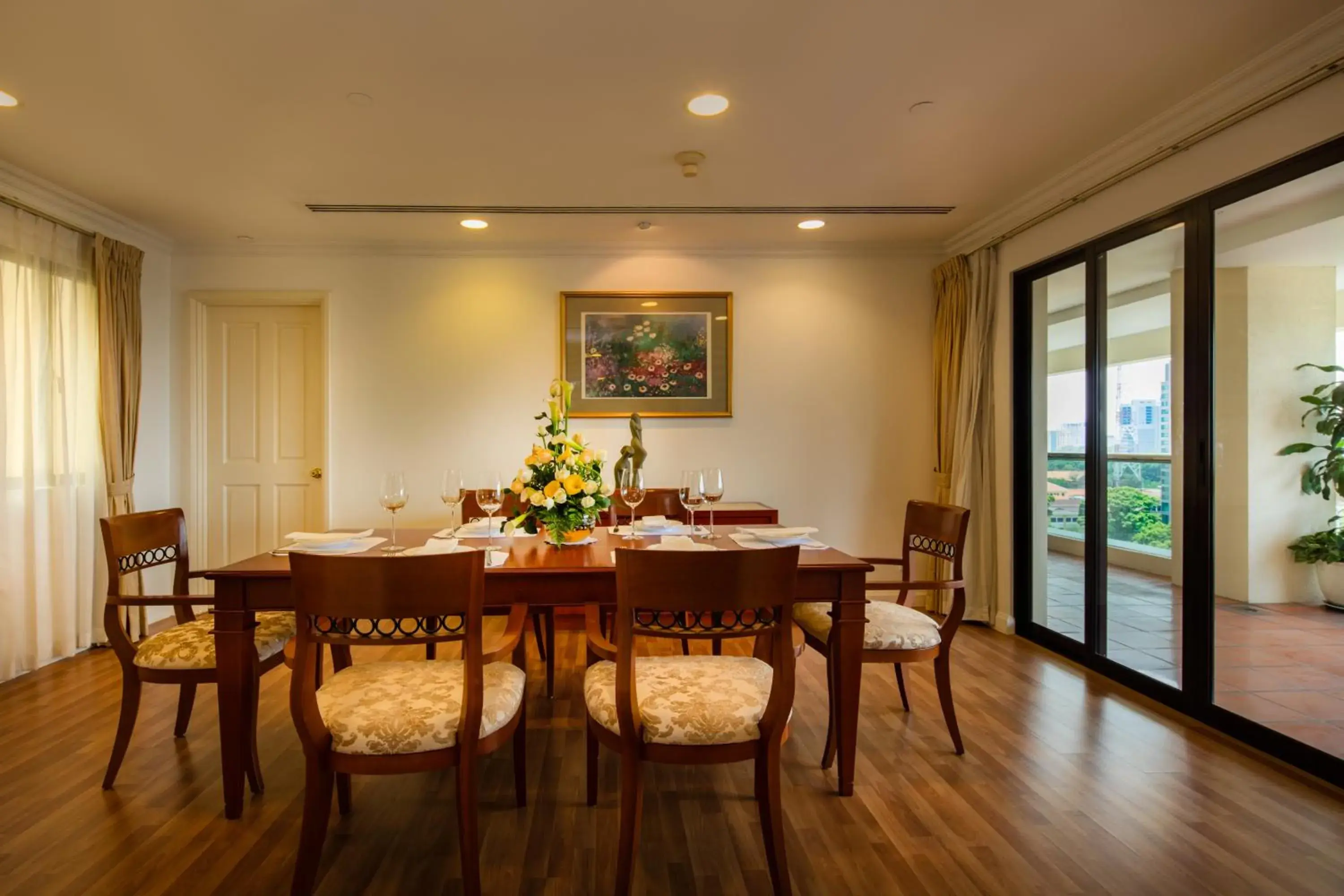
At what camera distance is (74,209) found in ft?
11.8

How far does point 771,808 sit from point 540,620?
2126mm

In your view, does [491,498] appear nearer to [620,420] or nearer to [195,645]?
[195,645]

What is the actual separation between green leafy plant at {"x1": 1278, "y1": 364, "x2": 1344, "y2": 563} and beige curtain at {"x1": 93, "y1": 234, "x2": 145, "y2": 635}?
5455 mm

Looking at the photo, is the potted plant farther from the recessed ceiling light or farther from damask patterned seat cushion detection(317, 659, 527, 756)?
damask patterned seat cushion detection(317, 659, 527, 756)

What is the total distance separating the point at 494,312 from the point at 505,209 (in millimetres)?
871

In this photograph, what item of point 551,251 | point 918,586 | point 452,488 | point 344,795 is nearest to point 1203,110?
point 918,586

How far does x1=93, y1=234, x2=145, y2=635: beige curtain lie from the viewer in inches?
147

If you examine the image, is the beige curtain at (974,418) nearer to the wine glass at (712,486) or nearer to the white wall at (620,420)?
the white wall at (620,420)

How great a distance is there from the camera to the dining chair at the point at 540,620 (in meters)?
3.09

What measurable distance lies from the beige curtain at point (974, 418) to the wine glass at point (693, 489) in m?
2.33

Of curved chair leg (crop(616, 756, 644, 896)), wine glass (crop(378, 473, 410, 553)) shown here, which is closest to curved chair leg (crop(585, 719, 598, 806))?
curved chair leg (crop(616, 756, 644, 896))

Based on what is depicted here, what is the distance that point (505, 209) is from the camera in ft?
12.4

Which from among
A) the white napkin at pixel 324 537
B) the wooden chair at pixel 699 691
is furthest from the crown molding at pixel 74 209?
the wooden chair at pixel 699 691

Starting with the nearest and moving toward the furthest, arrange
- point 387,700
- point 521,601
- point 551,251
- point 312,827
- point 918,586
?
1. point 312,827
2. point 387,700
3. point 521,601
4. point 918,586
5. point 551,251
